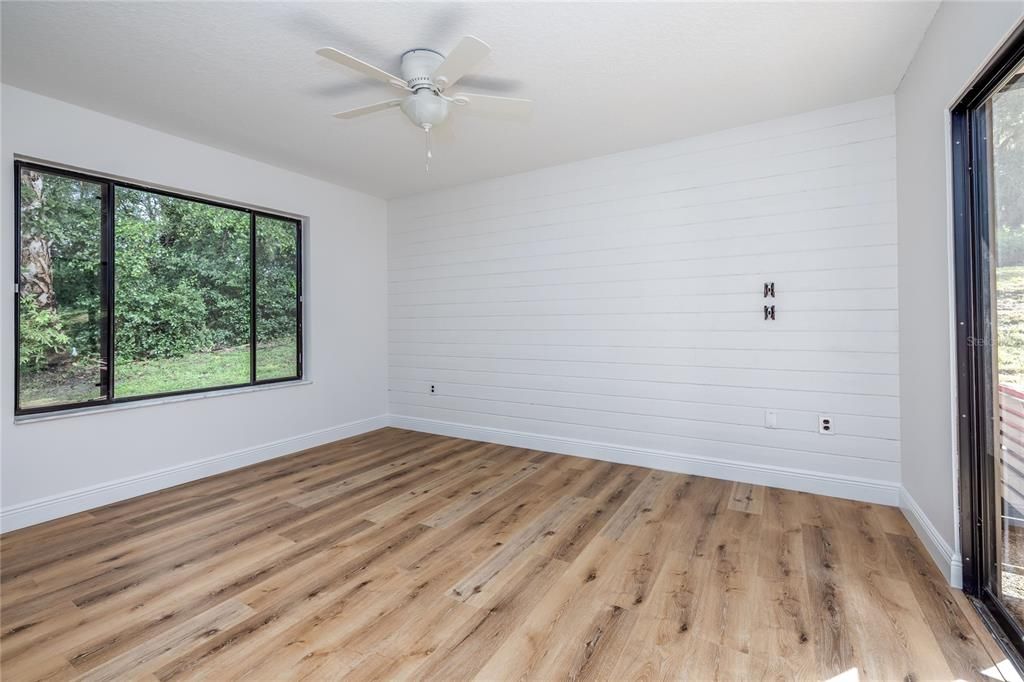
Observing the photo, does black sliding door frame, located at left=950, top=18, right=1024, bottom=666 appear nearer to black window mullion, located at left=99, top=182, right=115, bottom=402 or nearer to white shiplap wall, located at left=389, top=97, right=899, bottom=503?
white shiplap wall, located at left=389, top=97, right=899, bottom=503

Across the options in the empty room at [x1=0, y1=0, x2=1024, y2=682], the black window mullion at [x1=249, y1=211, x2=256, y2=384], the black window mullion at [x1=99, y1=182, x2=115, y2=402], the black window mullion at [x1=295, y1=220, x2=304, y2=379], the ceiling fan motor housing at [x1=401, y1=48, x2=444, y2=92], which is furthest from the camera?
the black window mullion at [x1=295, y1=220, x2=304, y2=379]

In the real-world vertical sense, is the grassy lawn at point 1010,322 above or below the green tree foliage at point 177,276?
below

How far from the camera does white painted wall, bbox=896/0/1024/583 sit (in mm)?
1895

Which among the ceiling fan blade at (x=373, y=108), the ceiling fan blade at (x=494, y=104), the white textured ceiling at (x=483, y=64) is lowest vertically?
the ceiling fan blade at (x=373, y=108)

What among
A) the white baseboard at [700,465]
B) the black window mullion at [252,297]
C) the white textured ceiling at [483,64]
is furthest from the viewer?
the black window mullion at [252,297]

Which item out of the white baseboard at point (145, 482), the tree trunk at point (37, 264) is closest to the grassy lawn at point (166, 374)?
the tree trunk at point (37, 264)

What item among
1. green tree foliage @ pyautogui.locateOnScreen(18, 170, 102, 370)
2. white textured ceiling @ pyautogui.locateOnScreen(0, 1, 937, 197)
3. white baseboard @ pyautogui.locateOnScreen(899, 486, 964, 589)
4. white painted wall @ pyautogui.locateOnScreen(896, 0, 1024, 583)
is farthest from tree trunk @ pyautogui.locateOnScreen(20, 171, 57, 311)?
white baseboard @ pyautogui.locateOnScreen(899, 486, 964, 589)

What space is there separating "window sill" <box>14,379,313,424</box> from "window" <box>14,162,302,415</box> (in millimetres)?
60

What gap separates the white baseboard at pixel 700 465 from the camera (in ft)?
9.82

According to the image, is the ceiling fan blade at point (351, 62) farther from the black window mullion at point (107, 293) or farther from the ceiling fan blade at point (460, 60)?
the black window mullion at point (107, 293)

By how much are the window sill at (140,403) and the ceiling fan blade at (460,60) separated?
311 cm

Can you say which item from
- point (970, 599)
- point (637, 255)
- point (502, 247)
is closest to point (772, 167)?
point (637, 255)

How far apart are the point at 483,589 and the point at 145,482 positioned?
2844 millimetres

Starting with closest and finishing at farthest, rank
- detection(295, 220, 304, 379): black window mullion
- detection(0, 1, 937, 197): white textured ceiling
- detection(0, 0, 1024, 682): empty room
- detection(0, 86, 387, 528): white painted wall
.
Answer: detection(0, 0, 1024, 682): empty room
detection(0, 1, 937, 197): white textured ceiling
detection(0, 86, 387, 528): white painted wall
detection(295, 220, 304, 379): black window mullion
